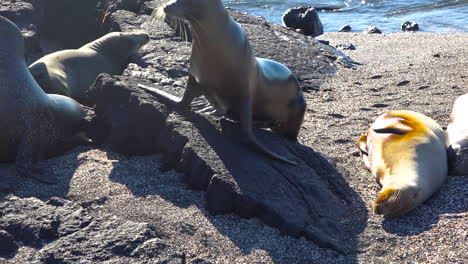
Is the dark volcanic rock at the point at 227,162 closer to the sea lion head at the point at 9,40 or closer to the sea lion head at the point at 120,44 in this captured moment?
the sea lion head at the point at 9,40

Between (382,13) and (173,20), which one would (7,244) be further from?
(382,13)

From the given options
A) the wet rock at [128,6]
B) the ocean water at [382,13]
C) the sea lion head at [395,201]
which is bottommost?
the ocean water at [382,13]

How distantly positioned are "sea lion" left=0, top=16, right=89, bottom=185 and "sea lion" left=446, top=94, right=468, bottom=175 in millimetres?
2908

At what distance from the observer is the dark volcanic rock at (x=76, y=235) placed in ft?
11.1

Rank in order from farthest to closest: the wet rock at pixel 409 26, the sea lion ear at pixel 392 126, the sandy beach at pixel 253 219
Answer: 1. the wet rock at pixel 409 26
2. the sea lion ear at pixel 392 126
3. the sandy beach at pixel 253 219

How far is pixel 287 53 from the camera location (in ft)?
27.9

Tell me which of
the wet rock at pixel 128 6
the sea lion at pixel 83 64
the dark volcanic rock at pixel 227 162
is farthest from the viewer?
the wet rock at pixel 128 6

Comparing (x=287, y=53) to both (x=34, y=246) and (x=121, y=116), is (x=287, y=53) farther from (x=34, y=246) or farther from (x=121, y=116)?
(x=34, y=246)

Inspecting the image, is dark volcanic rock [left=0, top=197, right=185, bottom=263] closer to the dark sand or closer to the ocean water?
the dark sand

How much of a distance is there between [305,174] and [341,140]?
4.11ft

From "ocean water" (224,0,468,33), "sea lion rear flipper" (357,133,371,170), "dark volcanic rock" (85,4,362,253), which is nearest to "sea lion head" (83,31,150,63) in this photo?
"dark volcanic rock" (85,4,362,253)

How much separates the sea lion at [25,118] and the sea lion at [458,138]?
9.54 feet

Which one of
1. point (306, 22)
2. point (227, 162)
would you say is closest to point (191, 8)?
point (227, 162)

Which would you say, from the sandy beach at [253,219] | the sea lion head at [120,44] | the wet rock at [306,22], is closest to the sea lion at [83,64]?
the sea lion head at [120,44]
